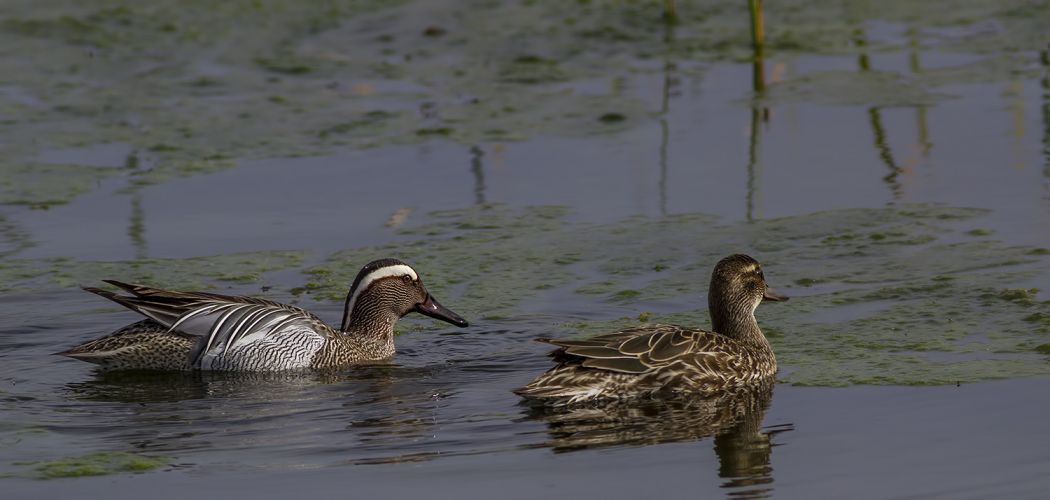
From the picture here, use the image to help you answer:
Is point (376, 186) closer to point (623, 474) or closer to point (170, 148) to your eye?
point (170, 148)

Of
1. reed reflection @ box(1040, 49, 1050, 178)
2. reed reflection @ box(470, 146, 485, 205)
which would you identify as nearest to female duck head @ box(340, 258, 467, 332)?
reed reflection @ box(470, 146, 485, 205)

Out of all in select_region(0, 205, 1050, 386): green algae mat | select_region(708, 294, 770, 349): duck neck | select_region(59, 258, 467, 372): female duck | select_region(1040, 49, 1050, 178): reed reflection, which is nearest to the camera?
select_region(0, 205, 1050, 386): green algae mat

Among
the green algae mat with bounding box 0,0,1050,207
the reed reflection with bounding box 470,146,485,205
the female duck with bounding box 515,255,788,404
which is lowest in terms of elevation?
the female duck with bounding box 515,255,788,404

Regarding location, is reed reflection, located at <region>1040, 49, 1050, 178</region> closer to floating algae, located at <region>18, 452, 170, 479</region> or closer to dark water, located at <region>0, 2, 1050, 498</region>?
dark water, located at <region>0, 2, 1050, 498</region>

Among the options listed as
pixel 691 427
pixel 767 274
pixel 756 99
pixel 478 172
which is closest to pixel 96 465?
pixel 691 427

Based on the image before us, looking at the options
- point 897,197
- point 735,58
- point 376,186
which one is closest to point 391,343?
point 376,186

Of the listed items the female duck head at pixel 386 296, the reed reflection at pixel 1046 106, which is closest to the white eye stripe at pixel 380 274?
the female duck head at pixel 386 296

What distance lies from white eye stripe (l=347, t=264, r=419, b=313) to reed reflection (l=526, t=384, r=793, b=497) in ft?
6.35

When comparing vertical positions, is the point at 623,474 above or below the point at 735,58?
below

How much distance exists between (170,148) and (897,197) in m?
5.95

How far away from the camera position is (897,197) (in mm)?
12602

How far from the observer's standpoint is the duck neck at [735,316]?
982cm

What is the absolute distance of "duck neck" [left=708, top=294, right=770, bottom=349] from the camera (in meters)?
9.82

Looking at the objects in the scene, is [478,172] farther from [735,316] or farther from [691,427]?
[691,427]
